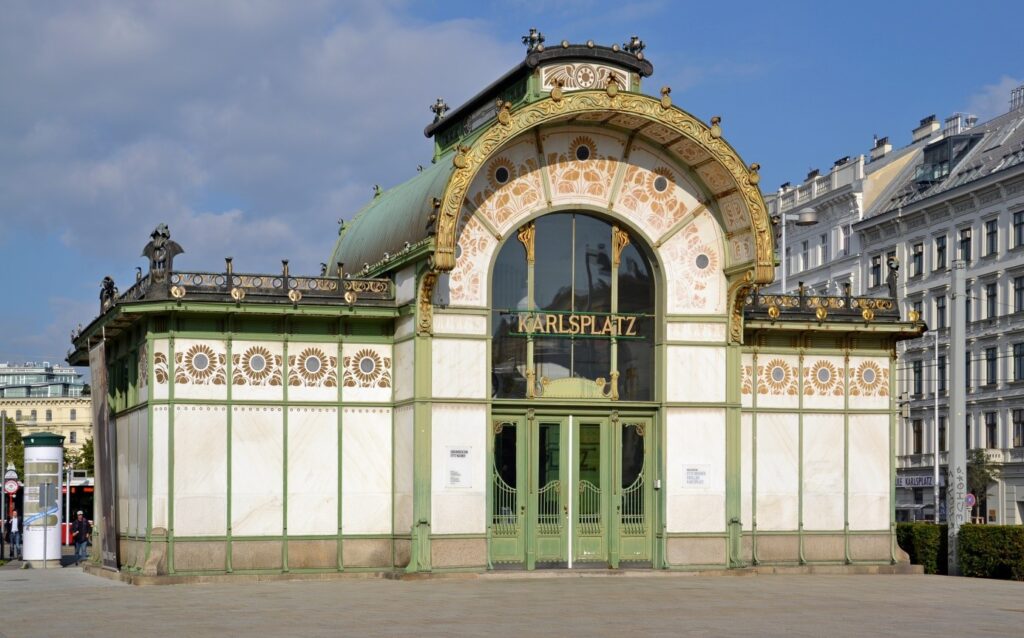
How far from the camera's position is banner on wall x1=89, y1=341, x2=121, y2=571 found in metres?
34.2

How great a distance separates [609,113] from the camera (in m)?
31.2

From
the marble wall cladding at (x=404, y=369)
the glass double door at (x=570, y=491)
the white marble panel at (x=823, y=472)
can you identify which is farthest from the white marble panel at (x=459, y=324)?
the white marble panel at (x=823, y=472)

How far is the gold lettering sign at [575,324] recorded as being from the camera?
31812mm

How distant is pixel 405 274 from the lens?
31.7 meters

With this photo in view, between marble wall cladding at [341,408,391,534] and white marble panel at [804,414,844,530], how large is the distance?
31.1 ft

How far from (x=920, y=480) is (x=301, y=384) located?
53.3 m

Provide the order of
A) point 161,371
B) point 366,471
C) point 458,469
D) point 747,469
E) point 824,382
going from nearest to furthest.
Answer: point 161,371, point 458,469, point 366,471, point 747,469, point 824,382

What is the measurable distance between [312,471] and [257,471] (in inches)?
44.9

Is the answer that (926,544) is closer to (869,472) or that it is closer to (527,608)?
(869,472)

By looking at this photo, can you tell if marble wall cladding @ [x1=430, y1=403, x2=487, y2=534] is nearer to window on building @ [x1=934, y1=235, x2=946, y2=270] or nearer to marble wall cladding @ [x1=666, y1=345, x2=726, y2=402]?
marble wall cladding @ [x1=666, y1=345, x2=726, y2=402]

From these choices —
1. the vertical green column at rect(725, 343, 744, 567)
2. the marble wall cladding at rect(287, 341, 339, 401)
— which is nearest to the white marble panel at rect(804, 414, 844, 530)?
the vertical green column at rect(725, 343, 744, 567)

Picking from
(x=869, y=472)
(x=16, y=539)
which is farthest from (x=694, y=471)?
(x=16, y=539)

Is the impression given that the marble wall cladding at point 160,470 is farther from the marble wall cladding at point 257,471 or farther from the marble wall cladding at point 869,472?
the marble wall cladding at point 869,472

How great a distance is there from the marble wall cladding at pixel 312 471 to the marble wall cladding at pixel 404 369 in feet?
4.59
